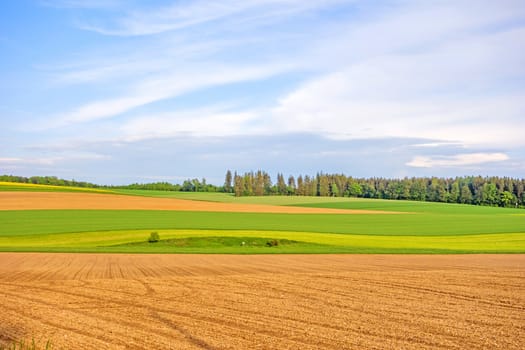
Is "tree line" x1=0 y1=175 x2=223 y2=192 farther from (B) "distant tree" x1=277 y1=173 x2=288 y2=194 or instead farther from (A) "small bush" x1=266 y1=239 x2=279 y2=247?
(A) "small bush" x1=266 y1=239 x2=279 y2=247

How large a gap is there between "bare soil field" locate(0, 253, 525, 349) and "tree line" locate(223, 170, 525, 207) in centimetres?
10013

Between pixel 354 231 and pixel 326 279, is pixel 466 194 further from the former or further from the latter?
pixel 326 279

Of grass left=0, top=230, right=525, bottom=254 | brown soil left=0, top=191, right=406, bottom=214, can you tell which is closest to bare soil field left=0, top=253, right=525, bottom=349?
grass left=0, top=230, right=525, bottom=254

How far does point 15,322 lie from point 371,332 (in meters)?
7.56

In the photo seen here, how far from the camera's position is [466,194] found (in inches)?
5192

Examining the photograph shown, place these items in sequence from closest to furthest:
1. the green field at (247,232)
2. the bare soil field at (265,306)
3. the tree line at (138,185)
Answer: the bare soil field at (265,306) → the green field at (247,232) → the tree line at (138,185)

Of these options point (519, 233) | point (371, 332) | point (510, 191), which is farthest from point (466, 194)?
point (371, 332)

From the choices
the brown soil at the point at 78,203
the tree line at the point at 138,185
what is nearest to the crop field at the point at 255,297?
the brown soil at the point at 78,203

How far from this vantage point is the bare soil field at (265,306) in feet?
35.0

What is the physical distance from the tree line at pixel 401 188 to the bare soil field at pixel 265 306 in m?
100

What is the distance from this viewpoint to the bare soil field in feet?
35.0

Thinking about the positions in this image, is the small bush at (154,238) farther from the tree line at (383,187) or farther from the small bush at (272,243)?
the tree line at (383,187)

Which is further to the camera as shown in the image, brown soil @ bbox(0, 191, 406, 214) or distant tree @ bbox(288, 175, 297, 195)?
distant tree @ bbox(288, 175, 297, 195)

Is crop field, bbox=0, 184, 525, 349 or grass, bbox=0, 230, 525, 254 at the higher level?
crop field, bbox=0, 184, 525, 349
